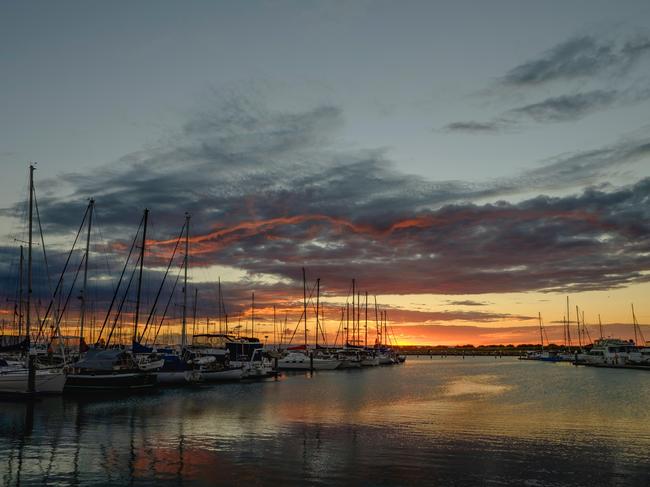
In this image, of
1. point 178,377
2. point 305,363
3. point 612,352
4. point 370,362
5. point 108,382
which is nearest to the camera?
point 108,382

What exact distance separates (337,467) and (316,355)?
10505 cm

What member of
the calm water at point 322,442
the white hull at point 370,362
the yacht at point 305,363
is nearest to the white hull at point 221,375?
the calm water at point 322,442

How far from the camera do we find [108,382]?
5853cm

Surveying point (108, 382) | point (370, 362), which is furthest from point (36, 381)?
point (370, 362)

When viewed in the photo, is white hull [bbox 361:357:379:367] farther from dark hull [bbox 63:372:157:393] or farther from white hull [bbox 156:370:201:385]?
dark hull [bbox 63:372:157:393]

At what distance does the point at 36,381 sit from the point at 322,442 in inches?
1253

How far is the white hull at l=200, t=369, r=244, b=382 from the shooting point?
265ft

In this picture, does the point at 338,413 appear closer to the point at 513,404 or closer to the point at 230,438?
the point at 230,438

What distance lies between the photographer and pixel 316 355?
12962 centimetres

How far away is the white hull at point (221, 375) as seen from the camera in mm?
80875

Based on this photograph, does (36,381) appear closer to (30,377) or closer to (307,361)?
(30,377)

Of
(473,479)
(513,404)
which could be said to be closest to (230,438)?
(473,479)

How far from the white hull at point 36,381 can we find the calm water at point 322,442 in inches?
93.2

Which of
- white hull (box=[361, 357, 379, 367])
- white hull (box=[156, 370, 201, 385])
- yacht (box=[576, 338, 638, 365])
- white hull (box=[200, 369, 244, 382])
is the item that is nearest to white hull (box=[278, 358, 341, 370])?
white hull (box=[361, 357, 379, 367])
